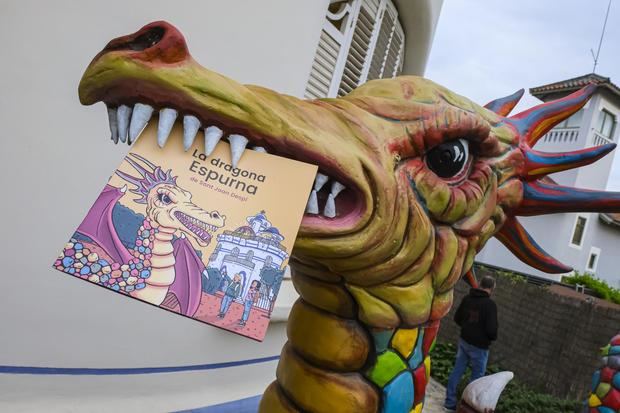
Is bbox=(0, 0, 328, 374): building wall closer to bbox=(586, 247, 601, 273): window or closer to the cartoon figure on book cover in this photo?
the cartoon figure on book cover

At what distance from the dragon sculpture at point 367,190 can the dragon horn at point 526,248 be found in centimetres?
10

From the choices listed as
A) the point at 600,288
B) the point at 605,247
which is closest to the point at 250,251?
the point at 600,288

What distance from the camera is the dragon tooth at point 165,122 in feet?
2.51

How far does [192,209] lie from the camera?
0.77 metres

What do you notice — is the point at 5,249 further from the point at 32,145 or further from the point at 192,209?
the point at 192,209

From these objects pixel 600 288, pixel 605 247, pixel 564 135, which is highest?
pixel 564 135

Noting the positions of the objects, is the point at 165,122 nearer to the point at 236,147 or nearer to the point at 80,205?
the point at 236,147

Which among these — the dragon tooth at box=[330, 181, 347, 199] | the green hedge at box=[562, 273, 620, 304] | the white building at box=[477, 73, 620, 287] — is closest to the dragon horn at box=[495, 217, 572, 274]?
the dragon tooth at box=[330, 181, 347, 199]

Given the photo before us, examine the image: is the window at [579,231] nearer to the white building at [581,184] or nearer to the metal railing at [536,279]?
the white building at [581,184]

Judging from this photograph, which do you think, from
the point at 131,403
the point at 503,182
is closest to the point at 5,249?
the point at 131,403

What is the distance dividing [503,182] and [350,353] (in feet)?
1.88

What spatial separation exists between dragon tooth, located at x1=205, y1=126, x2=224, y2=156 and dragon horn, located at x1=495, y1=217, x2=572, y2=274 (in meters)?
0.91

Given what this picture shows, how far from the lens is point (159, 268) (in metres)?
0.71

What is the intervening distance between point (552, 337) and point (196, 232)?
6922 millimetres
